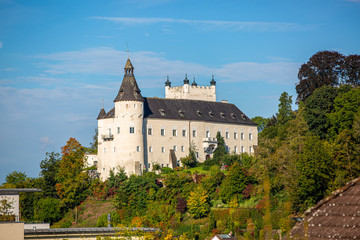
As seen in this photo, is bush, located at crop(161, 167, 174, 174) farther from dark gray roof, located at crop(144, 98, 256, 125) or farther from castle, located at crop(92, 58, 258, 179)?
dark gray roof, located at crop(144, 98, 256, 125)

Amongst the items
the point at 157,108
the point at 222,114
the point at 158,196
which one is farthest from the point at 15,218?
the point at 222,114

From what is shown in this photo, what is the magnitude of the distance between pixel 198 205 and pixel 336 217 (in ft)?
166

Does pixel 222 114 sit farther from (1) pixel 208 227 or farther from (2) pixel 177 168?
(1) pixel 208 227

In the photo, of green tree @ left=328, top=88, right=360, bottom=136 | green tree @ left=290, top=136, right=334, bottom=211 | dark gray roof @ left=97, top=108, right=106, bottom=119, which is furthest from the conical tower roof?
green tree @ left=290, top=136, right=334, bottom=211

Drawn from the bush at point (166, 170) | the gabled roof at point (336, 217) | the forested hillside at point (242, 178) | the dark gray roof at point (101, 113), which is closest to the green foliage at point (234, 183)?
the forested hillside at point (242, 178)

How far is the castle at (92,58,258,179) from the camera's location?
6975 centimetres

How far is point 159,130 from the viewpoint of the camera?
72812 mm

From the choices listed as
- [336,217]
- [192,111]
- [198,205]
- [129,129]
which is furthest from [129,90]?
[336,217]

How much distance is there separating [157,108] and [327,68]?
22.0 m

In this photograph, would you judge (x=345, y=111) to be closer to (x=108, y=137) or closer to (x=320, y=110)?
(x=320, y=110)

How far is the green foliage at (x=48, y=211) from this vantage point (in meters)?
67.9

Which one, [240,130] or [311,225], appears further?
[240,130]

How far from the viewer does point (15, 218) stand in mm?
32219

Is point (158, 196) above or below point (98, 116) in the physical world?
below
